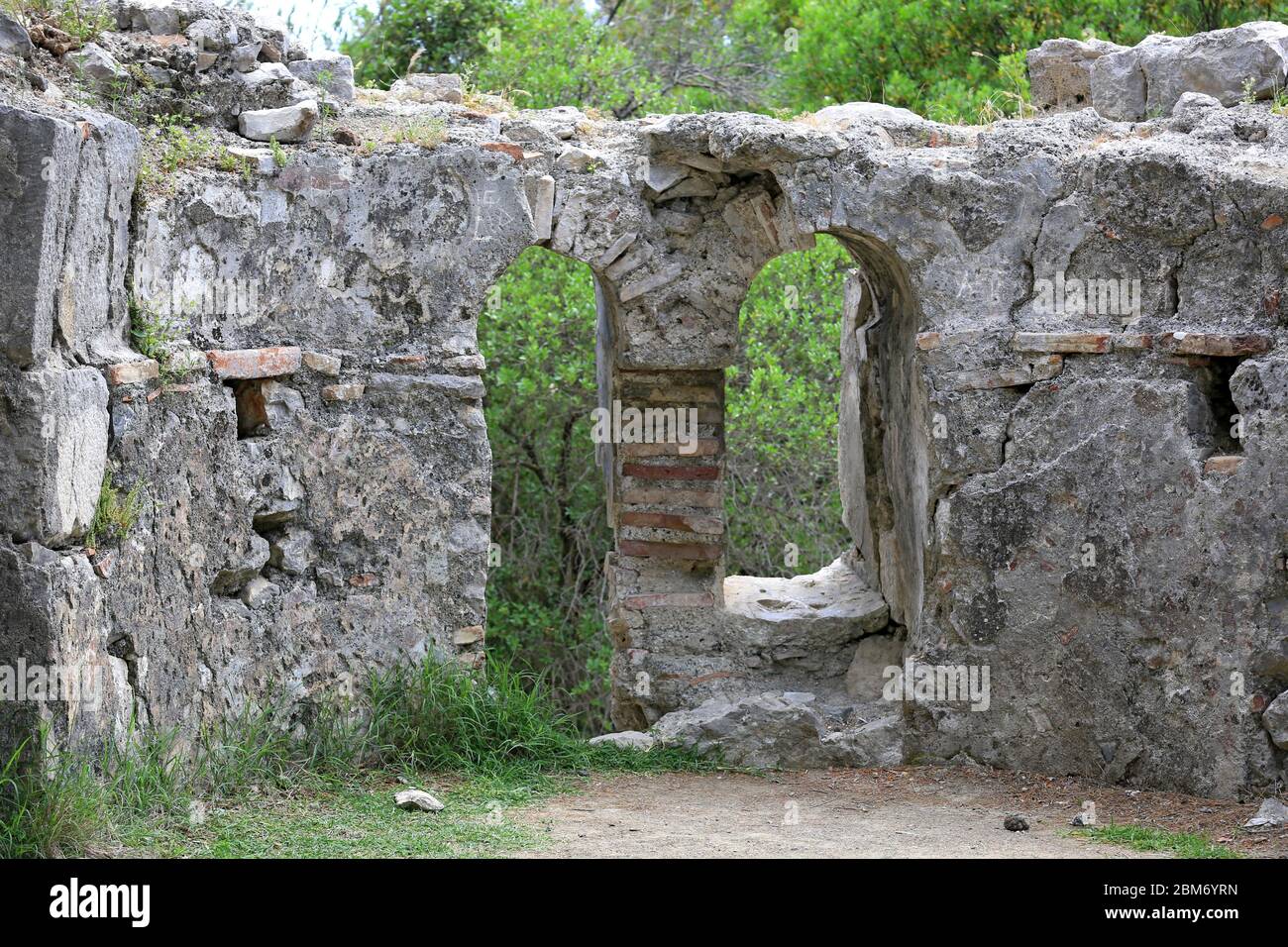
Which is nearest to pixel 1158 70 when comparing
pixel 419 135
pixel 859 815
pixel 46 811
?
pixel 419 135

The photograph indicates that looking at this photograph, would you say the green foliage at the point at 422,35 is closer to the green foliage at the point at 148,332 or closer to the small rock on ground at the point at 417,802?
the green foliage at the point at 148,332

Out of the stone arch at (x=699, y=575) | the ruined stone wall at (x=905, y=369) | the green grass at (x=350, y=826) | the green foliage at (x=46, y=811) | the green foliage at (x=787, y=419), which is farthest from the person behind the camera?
the green foliage at (x=787, y=419)

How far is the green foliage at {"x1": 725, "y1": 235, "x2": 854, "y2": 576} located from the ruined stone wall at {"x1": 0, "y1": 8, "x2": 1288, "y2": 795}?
12.4 ft

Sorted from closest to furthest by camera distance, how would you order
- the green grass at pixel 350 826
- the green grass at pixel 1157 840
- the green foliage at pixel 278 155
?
the green grass at pixel 350 826 < the green grass at pixel 1157 840 < the green foliage at pixel 278 155

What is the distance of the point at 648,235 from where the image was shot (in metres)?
6.57

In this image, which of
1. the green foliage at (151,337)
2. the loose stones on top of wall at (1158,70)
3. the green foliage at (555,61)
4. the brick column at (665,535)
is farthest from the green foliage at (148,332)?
the green foliage at (555,61)

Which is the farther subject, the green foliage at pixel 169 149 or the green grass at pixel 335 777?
the green foliage at pixel 169 149

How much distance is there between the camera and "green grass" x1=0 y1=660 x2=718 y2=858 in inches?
173

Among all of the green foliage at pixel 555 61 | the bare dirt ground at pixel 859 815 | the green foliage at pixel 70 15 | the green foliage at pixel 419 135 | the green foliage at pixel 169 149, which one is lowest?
the bare dirt ground at pixel 859 815

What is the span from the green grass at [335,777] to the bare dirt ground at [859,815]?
201 mm

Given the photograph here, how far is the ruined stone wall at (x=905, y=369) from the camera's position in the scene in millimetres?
5609

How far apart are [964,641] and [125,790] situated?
3.14 metres

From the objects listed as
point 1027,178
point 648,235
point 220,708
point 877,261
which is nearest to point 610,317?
point 648,235

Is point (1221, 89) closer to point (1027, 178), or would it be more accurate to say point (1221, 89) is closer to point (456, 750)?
point (1027, 178)
